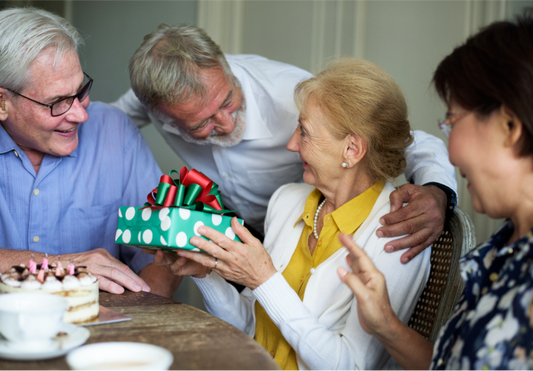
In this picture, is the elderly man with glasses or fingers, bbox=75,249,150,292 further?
the elderly man with glasses

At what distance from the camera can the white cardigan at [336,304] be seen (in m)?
1.42

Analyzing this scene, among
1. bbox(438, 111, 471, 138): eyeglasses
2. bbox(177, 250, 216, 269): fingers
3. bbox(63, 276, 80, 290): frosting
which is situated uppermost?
bbox(438, 111, 471, 138): eyeglasses

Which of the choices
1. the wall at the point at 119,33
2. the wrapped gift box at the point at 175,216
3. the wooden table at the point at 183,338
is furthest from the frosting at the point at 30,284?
the wall at the point at 119,33

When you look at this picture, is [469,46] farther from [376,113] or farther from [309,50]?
[309,50]

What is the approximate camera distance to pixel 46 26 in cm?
176

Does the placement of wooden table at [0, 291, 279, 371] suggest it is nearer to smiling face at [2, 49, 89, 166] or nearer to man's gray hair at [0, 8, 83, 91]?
smiling face at [2, 49, 89, 166]

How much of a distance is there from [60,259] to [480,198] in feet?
4.32

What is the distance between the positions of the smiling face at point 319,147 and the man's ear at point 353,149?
21 millimetres

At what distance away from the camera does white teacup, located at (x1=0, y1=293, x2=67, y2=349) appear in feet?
2.73

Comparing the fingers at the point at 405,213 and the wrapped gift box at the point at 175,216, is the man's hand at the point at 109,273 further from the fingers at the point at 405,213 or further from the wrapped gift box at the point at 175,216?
the fingers at the point at 405,213

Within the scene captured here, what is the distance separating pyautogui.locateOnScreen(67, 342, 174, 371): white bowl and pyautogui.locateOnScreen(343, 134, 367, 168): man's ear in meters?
1.06

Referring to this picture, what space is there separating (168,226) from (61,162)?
2.83ft

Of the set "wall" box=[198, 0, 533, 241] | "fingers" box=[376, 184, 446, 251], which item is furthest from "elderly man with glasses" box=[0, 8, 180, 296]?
"wall" box=[198, 0, 533, 241]

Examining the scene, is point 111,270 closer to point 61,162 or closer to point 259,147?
point 61,162
